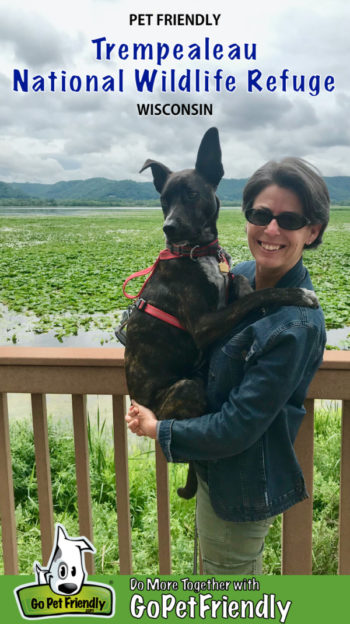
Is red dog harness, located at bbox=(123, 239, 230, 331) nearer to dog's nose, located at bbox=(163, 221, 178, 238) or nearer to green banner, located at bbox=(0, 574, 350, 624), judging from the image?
dog's nose, located at bbox=(163, 221, 178, 238)

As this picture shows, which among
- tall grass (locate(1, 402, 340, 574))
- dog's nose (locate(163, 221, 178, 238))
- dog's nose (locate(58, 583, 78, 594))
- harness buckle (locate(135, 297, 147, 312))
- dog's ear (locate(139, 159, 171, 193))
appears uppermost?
dog's ear (locate(139, 159, 171, 193))

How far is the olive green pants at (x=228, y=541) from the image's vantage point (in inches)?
48.1

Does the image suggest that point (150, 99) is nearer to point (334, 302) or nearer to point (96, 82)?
point (96, 82)

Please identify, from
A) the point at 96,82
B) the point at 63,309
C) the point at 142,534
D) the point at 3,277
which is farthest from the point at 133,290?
the point at 96,82

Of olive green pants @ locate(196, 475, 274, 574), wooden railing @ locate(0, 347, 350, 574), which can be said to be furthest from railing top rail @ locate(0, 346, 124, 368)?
olive green pants @ locate(196, 475, 274, 574)

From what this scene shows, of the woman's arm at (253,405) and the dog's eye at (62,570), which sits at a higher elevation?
the woman's arm at (253,405)

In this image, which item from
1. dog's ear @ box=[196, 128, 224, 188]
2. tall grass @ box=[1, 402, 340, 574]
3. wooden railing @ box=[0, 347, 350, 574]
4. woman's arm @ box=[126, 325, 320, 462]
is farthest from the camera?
tall grass @ box=[1, 402, 340, 574]

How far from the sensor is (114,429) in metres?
1.46

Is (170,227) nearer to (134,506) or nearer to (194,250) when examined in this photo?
(194,250)

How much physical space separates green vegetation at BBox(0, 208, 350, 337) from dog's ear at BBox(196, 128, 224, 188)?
1.40m

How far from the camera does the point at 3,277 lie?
18.7ft

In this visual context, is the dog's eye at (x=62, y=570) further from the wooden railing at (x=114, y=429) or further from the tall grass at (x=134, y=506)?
the tall grass at (x=134, y=506)

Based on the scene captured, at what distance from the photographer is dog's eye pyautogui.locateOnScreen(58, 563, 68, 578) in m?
1.31

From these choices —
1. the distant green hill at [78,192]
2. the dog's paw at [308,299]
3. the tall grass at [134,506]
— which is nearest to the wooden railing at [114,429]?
the dog's paw at [308,299]
